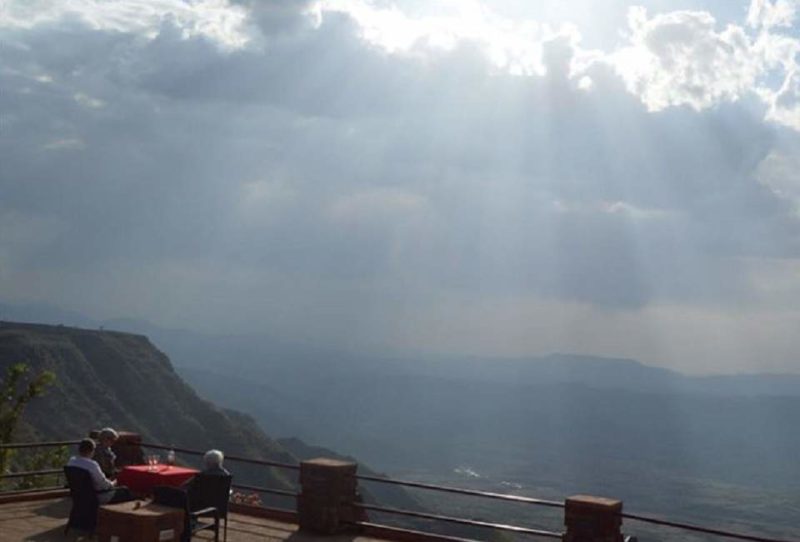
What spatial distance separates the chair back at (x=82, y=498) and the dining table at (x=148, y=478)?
32.3 inches

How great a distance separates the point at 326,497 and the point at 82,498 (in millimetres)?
3170

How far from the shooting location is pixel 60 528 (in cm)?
1295

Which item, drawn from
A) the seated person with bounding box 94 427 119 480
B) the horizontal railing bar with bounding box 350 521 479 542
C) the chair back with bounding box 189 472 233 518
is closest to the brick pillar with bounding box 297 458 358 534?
the horizontal railing bar with bounding box 350 521 479 542

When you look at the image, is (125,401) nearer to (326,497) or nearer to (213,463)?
(326,497)

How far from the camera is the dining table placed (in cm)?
1234

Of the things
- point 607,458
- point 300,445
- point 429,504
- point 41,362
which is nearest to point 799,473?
point 607,458

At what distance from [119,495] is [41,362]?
7512cm

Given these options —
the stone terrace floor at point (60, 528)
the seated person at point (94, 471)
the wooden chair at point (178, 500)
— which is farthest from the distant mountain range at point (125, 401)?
the wooden chair at point (178, 500)

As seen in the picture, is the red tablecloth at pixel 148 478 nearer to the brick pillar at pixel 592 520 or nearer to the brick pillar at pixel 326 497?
the brick pillar at pixel 326 497

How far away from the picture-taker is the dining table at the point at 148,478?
40.5 feet

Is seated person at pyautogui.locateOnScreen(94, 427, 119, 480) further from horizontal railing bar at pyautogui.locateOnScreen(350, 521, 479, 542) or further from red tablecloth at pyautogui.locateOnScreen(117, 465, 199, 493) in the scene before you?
horizontal railing bar at pyautogui.locateOnScreen(350, 521, 479, 542)

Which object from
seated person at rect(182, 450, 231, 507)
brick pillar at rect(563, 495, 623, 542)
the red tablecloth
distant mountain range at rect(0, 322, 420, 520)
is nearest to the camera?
brick pillar at rect(563, 495, 623, 542)

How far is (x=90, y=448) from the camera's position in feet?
38.4

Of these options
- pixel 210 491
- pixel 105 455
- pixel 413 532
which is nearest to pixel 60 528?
pixel 105 455
